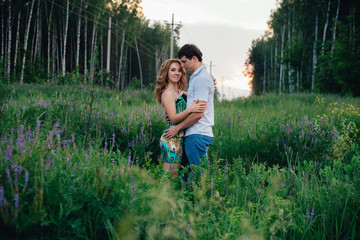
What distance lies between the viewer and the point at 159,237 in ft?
5.00

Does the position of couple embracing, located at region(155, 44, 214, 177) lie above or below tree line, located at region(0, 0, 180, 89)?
below

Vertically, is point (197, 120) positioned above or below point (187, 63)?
below

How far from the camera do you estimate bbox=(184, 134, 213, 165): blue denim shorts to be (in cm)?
293

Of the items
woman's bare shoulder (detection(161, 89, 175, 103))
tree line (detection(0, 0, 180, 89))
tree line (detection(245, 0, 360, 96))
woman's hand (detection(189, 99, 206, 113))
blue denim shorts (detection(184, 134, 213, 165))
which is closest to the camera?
woman's hand (detection(189, 99, 206, 113))

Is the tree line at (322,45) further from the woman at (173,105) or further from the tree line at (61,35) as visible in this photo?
the woman at (173,105)

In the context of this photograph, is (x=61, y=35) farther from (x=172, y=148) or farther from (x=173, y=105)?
(x=172, y=148)

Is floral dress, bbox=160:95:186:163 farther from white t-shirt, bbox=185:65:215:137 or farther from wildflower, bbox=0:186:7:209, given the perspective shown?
wildflower, bbox=0:186:7:209

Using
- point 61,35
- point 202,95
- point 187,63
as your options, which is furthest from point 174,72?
point 61,35

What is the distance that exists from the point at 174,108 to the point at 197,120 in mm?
331

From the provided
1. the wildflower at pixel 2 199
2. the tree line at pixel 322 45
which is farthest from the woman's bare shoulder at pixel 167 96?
the tree line at pixel 322 45

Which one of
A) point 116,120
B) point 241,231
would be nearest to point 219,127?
point 116,120

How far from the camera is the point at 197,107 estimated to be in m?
2.80

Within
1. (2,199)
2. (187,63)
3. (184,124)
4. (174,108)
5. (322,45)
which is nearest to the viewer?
(2,199)

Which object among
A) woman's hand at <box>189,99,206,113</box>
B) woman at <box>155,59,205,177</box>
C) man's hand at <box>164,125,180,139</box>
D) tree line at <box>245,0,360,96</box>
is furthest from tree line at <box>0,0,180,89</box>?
tree line at <box>245,0,360,96</box>
